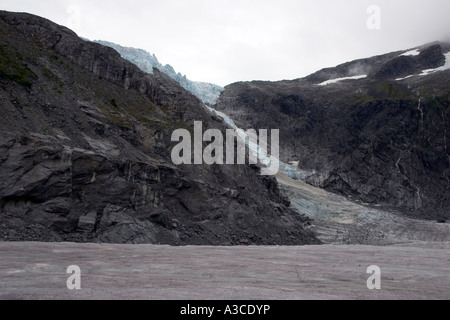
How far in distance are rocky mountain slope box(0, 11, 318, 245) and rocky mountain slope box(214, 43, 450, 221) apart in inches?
1973

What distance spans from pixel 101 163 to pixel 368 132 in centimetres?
8333

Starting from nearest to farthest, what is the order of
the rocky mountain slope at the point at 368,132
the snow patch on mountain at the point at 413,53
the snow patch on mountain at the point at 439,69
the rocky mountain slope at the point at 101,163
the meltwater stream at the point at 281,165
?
the rocky mountain slope at the point at 101,163
the meltwater stream at the point at 281,165
the rocky mountain slope at the point at 368,132
the snow patch on mountain at the point at 439,69
the snow patch on mountain at the point at 413,53

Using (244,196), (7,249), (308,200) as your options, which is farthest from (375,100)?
(7,249)

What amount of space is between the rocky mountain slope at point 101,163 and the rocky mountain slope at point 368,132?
164 ft

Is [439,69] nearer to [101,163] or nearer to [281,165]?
[281,165]

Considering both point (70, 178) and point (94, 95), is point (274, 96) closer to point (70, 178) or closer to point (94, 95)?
point (94, 95)

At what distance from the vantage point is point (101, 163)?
30.6 meters

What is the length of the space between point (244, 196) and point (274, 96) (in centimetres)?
7994

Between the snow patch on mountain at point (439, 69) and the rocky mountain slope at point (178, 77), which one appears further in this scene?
the rocky mountain slope at point (178, 77)

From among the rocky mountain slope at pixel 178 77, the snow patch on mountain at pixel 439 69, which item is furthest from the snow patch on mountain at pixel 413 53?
the rocky mountain slope at pixel 178 77

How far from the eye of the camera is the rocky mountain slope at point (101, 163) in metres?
26.6

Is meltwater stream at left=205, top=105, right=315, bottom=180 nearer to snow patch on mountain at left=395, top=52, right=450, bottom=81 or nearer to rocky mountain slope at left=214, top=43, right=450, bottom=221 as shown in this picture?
rocky mountain slope at left=214, top=43, right=450, bottom=221

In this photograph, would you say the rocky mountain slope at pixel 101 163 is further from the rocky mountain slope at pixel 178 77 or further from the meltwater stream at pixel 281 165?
the rocky mountain slope at pixel 178 77
